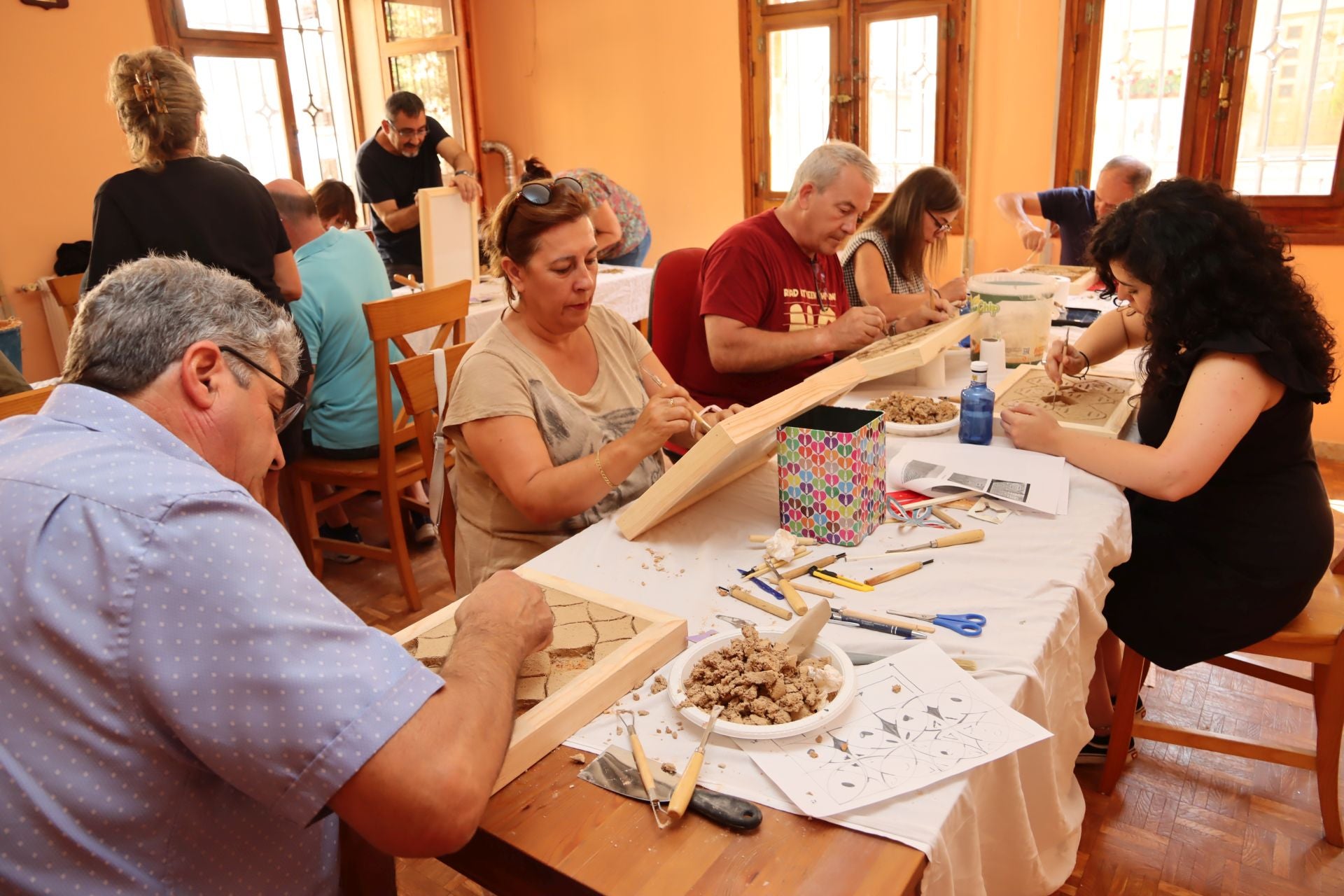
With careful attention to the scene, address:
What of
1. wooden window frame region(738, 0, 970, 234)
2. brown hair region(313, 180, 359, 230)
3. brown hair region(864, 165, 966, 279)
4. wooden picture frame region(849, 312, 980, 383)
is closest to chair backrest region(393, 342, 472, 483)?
wooden picture frame region(849, 312, 980, 383)

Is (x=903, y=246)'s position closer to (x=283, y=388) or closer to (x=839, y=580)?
(x=839, y=580)

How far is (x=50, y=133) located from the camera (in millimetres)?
4480

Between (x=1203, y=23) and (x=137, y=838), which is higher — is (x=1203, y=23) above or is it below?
above

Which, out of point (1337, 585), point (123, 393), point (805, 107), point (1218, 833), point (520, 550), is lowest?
point (1218, 833)

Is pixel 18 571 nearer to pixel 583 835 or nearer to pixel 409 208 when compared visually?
pixel 583 835

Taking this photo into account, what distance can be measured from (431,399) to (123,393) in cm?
155

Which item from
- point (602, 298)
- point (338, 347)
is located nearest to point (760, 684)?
point (338, 347)

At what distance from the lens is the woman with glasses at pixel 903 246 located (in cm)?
311

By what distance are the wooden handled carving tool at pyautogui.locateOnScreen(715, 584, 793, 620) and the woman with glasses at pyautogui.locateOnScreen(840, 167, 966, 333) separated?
1.92 meters

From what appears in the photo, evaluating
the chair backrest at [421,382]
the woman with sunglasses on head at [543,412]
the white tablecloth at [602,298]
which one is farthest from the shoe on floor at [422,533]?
the woman with sunglasses on head at [543,412]

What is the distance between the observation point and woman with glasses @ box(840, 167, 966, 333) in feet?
10.2

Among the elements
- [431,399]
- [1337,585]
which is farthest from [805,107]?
[1337,585]

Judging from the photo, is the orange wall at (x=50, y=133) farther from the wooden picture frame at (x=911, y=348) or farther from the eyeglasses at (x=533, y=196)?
the wooden picture frame at (x=911, y=348)

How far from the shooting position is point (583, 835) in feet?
2.85
